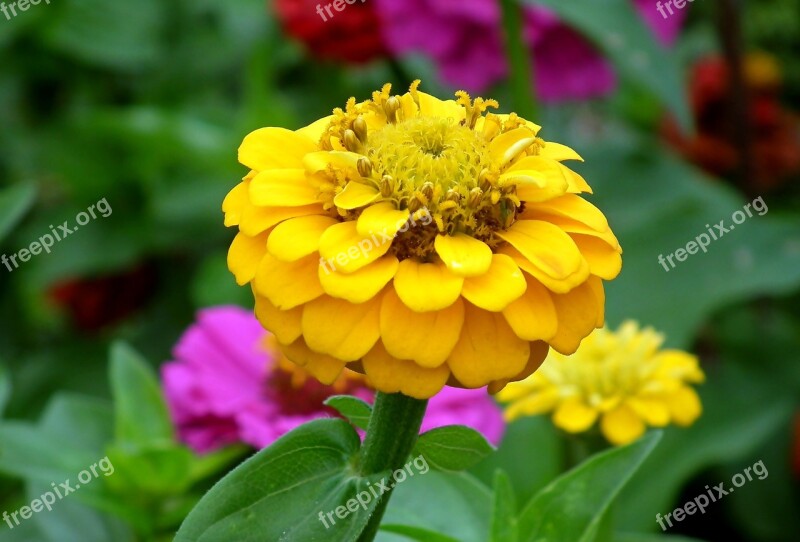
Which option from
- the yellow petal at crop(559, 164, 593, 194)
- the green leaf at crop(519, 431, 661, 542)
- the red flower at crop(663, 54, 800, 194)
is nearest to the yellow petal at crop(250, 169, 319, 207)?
the yellow petal at crop(559, 164, 593, 194)

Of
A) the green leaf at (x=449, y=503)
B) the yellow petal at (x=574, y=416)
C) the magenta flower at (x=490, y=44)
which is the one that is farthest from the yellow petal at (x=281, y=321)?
the magenta flower at (x=490, y=44)

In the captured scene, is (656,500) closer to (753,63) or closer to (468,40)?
(468,40)

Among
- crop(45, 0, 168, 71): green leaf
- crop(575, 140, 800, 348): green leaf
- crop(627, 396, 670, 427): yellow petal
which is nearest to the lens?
crop(627, 396, 670, 427): yellow petal

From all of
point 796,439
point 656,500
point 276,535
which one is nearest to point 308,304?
point 276,535

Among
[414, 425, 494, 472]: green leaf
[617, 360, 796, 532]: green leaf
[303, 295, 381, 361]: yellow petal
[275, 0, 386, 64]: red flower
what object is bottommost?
[617, 360, 796, 532]: green leaf

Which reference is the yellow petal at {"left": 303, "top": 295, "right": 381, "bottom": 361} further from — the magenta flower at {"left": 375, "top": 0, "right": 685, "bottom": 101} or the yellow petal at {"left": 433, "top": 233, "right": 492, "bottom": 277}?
the magenta flower at {"left": 375, "top": 0, "right": 685, "bottom": 101}

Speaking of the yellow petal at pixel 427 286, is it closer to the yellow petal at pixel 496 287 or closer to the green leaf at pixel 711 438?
the yellow petal at pixel 496 287
